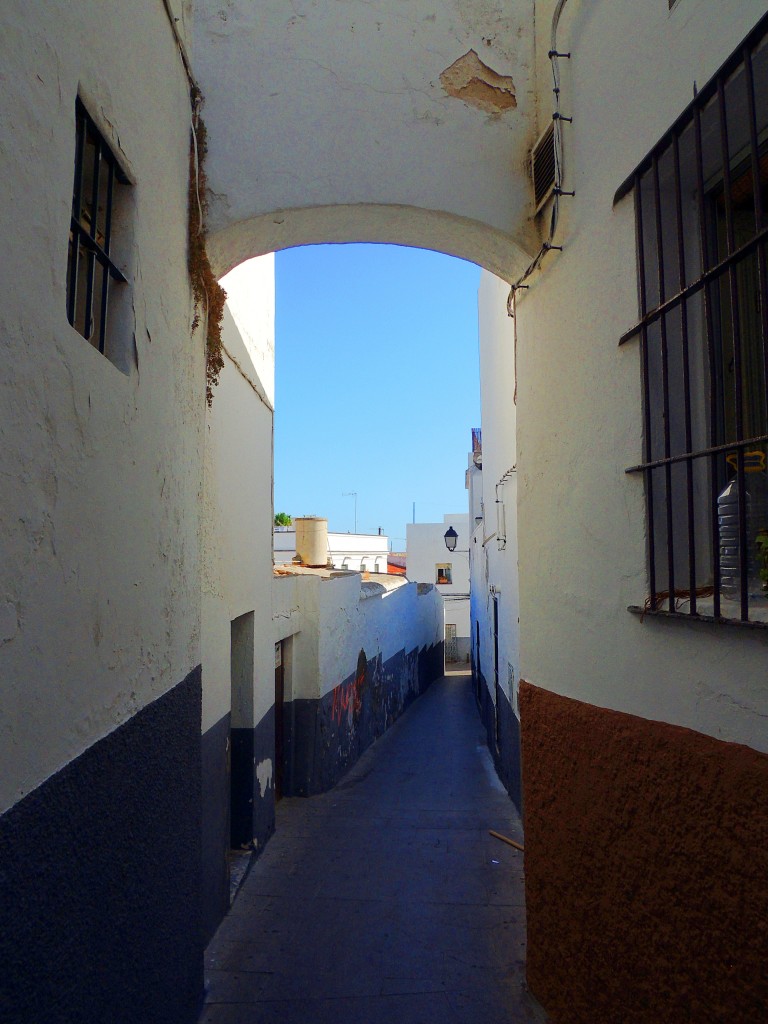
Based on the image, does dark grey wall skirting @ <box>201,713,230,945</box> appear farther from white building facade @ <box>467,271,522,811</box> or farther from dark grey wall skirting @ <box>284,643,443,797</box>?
dark grey wall skirting @ <box>284,643,443,797</box>

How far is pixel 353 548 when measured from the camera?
148ft

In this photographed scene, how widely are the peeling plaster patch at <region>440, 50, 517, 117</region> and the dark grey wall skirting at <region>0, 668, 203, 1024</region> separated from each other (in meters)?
3.99

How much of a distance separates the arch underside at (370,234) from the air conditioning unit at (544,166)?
32 centimetres

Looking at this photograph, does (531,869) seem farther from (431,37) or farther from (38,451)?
(431,37)

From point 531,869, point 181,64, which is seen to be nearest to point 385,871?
point 531,869

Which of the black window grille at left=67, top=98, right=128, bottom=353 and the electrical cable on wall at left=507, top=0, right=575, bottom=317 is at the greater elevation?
the electrical cable on wall at left=507, top=0, right=575, bottom=317

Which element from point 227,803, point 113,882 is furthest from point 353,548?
point 113,882

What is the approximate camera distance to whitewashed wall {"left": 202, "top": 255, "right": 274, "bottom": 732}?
5730 mm

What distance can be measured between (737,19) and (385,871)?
6.46 m

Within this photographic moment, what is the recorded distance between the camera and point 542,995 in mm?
4348

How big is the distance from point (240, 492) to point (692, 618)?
188 inches

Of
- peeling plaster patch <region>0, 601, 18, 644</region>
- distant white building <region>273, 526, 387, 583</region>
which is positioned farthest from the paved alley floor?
distant white building <region>273, 526, 387, 583</region>

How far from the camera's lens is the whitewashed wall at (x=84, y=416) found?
2.13 metres

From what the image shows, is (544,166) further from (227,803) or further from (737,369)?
(227,803)
